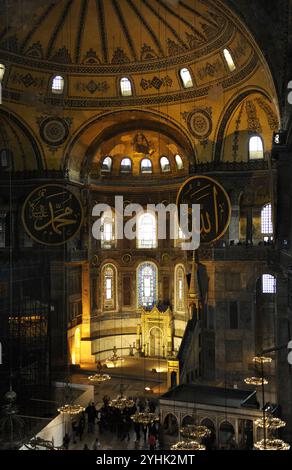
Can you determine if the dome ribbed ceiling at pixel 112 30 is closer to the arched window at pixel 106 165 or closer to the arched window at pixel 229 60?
the arched window at pixel 229 60

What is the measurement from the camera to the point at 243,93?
1772 cm

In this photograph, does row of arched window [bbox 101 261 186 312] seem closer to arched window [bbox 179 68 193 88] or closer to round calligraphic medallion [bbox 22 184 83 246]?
arched window [bbox 179 68 193 88]

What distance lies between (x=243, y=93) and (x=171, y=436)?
1041 centimetres

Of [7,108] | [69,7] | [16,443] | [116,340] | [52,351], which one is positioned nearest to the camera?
[16,443]

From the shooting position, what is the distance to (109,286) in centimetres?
2478

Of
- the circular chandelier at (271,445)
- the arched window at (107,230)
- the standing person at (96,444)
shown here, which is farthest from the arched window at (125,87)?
the circular chandelier at (271,445)

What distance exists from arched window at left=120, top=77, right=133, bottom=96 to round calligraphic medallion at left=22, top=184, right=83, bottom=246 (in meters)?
7.64

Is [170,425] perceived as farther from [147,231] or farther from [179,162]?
[179,162]

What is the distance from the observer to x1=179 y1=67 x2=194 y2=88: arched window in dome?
18928 mm

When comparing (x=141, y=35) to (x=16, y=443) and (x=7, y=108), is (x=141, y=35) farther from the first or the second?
(x=16, y=443)

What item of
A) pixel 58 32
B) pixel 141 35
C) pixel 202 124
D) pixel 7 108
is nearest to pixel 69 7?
pixel 58 32

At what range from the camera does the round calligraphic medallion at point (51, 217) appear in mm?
13417

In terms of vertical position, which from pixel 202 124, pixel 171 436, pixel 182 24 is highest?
pixel 182 24

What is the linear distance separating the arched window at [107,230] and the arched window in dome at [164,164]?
2977 mm
